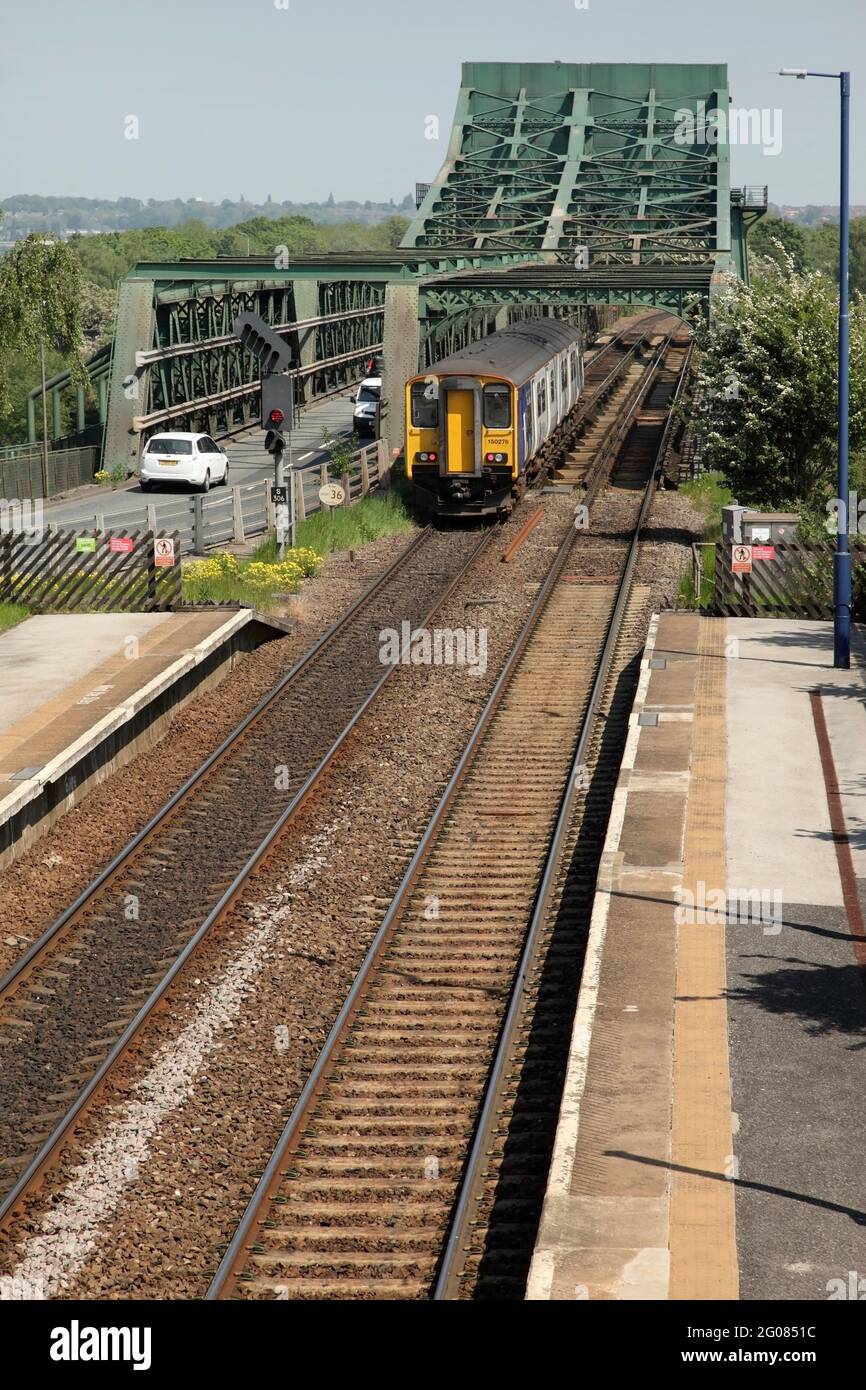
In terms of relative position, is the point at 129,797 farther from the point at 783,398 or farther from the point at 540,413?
the point at 540,413

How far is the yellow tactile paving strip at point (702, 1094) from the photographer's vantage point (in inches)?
303

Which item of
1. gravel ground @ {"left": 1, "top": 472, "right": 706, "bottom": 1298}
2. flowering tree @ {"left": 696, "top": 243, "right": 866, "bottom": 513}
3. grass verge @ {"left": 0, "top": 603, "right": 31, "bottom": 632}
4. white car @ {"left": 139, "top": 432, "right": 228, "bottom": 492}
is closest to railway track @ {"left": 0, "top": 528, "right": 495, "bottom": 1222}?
gravel ground @ {"left": 1, "top": 472, "right": 706, "bottom": 1298}

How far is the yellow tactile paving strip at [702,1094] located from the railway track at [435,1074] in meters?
0.89

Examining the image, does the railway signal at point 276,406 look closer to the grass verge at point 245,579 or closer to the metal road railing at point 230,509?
the metal road railing at point 230,509

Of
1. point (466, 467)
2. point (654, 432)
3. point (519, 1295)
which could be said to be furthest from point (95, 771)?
point (654, 432)

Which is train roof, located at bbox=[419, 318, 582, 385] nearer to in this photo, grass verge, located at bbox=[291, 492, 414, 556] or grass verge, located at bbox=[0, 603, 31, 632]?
grass verge, located at bbox=[291, 492, 414, 556]

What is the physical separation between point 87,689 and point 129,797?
2.29 metres

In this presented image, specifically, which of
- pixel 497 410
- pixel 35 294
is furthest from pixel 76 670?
pixel 35 294

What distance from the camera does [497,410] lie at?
32219 mm

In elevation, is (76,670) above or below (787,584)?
below
